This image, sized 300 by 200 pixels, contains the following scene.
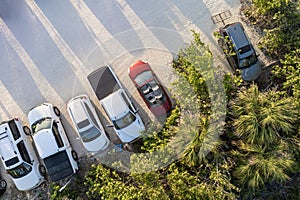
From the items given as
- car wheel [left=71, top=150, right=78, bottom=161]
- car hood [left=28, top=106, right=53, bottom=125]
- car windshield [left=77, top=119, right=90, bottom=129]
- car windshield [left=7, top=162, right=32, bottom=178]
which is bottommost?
car wheel [left=71, top=150, right=78, bottom=161]

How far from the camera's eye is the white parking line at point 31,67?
56.9 feet

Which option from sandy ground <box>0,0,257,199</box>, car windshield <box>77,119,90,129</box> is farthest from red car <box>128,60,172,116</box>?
car windshield <box>77,119,90,129</box>

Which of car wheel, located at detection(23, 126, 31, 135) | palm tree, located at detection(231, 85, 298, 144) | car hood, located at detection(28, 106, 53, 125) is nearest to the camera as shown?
palm tree, located at detection(231, 85, 298, 144)

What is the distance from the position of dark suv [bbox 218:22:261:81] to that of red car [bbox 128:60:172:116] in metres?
3.77

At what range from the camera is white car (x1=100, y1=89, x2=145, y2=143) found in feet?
52.5

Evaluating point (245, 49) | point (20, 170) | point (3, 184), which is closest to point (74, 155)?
point (20, 170)

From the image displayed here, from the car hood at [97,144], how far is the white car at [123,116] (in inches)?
29.9

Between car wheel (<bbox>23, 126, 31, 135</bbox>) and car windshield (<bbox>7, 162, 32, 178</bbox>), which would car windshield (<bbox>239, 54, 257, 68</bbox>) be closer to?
car wheel (<bbox>23, 126, 31, 135</bbox>)

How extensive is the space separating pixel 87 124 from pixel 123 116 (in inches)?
72.8

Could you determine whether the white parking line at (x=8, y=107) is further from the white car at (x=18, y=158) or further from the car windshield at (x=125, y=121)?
the car windshield at (x=125, y=121)

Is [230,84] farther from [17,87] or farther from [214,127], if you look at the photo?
[17,87]

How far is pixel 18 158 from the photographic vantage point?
16.0m

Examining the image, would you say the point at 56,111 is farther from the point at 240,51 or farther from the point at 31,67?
the point at 240,51

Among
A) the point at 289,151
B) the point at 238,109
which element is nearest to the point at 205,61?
the point at 238,109
